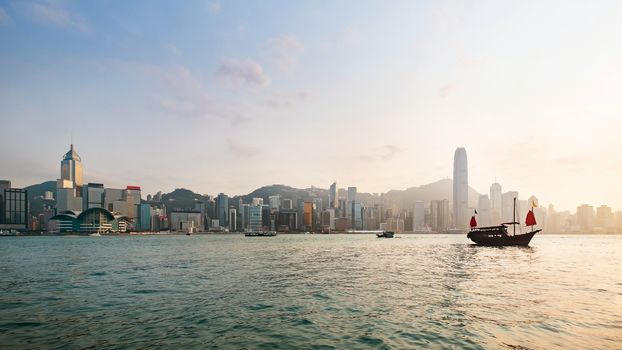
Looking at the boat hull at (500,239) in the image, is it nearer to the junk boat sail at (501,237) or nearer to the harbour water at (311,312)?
the junk boat sail at (501,237)

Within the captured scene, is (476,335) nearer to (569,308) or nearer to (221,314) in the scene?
(569,308)

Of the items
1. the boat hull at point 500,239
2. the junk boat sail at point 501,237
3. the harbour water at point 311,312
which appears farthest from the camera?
the boat hull at point 500,239

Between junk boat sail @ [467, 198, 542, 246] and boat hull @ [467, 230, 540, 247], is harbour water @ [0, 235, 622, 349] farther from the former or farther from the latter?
boat hull @ [467, 230, 540, 247]

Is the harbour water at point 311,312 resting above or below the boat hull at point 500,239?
above

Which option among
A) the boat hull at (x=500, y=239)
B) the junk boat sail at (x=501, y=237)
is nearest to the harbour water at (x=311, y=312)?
the junk boat sail at (x=501, y=237)

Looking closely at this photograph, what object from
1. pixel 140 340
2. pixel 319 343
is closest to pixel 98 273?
pixel 140 340

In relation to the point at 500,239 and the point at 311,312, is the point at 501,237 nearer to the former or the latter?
the point at 500,239

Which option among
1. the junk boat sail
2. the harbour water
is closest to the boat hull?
the junk boat sail

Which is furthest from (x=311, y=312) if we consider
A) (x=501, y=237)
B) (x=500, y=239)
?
(x=500, y=239)
